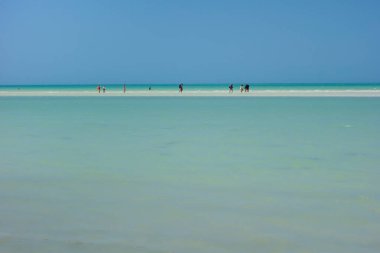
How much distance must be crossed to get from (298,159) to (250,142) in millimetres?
2582

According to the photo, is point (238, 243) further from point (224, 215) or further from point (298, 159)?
point (298, 159)

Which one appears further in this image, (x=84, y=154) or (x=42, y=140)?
(x=42, y=140)

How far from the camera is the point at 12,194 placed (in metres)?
5.94

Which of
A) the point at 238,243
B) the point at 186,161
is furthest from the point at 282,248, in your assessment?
the point at 186,161

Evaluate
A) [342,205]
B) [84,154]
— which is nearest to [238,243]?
[342,205]

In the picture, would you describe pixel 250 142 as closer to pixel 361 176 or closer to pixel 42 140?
pixel 361 176

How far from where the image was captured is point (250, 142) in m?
11.1

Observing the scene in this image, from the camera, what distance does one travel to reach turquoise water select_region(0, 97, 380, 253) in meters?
4.19

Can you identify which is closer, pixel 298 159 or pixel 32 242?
pixel 32 242

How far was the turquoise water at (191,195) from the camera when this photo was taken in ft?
13.7

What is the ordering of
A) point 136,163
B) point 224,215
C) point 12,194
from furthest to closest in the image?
point 136,163 → point 12,194 → point 224,215

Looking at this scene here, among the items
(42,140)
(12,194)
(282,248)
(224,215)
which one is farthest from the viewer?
(42,140)

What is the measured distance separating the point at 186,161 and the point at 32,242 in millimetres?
4570

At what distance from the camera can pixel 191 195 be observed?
19.2 feet
